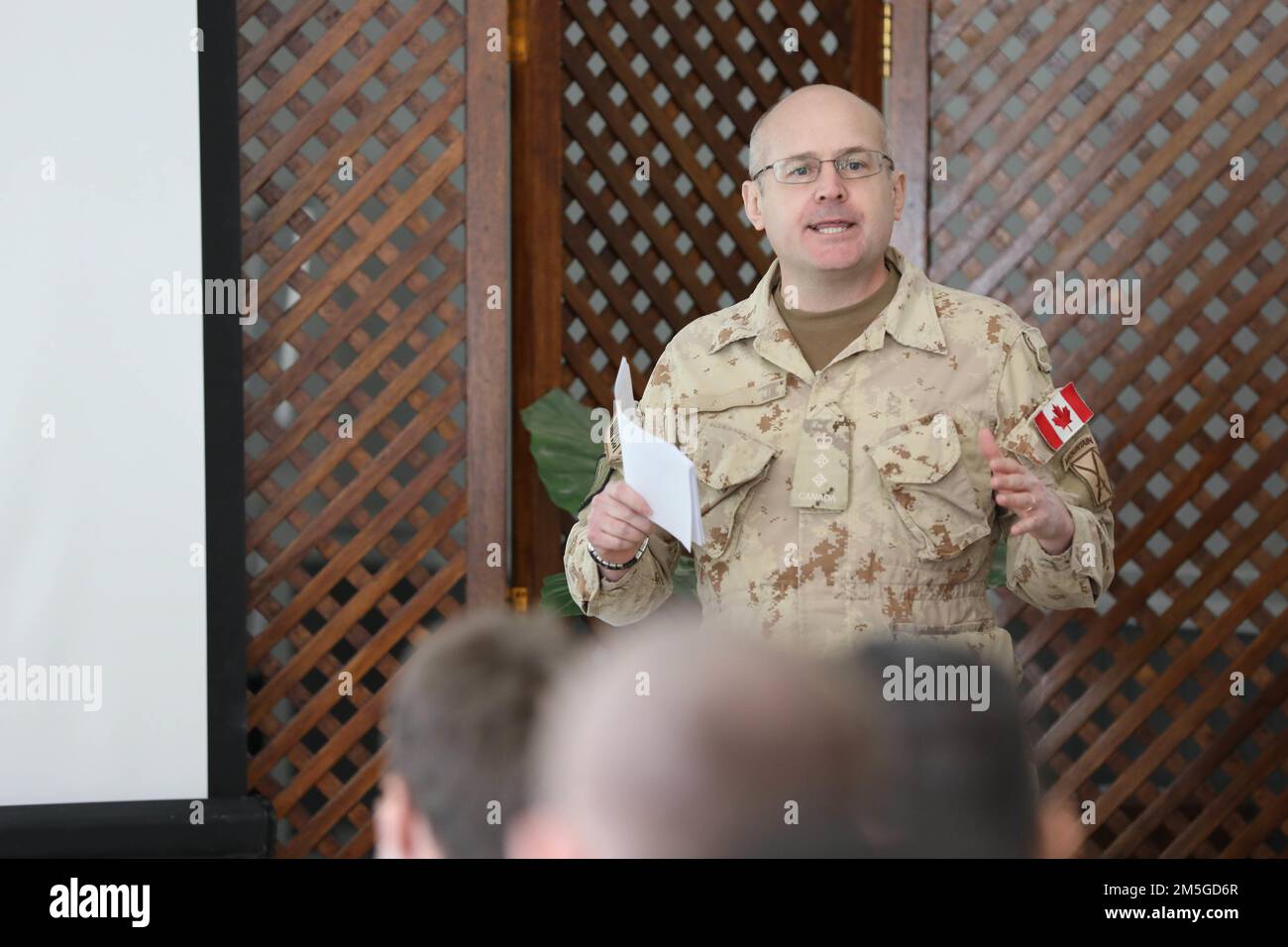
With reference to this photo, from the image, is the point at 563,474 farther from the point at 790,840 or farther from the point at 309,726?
the point at 790,840

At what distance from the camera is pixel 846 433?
5.85 feet

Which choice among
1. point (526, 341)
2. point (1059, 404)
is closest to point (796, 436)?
point (1059, 404)

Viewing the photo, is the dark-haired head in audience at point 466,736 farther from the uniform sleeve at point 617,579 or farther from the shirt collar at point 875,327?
the shirt collar at point 875,327

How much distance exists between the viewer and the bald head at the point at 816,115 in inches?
69.0

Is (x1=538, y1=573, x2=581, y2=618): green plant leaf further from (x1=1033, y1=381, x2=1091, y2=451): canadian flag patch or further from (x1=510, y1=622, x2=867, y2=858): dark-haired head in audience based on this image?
(x1=510, y1=622, x2=867, y2=858): dark-haired head in audience

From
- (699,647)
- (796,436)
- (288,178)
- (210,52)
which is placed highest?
(288,178)

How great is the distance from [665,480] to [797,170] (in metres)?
0.66

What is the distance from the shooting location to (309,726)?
308cm

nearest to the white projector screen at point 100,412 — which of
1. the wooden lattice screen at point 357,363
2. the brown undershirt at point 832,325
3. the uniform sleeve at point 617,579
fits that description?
the wooden lattice screen at point 357,363

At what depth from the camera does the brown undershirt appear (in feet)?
6.01

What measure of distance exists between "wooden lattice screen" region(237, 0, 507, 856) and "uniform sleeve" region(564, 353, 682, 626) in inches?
51.1

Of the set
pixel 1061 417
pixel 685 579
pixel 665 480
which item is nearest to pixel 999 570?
pixel 685 579

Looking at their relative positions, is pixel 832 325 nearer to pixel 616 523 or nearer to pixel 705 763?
pixel 616 523
